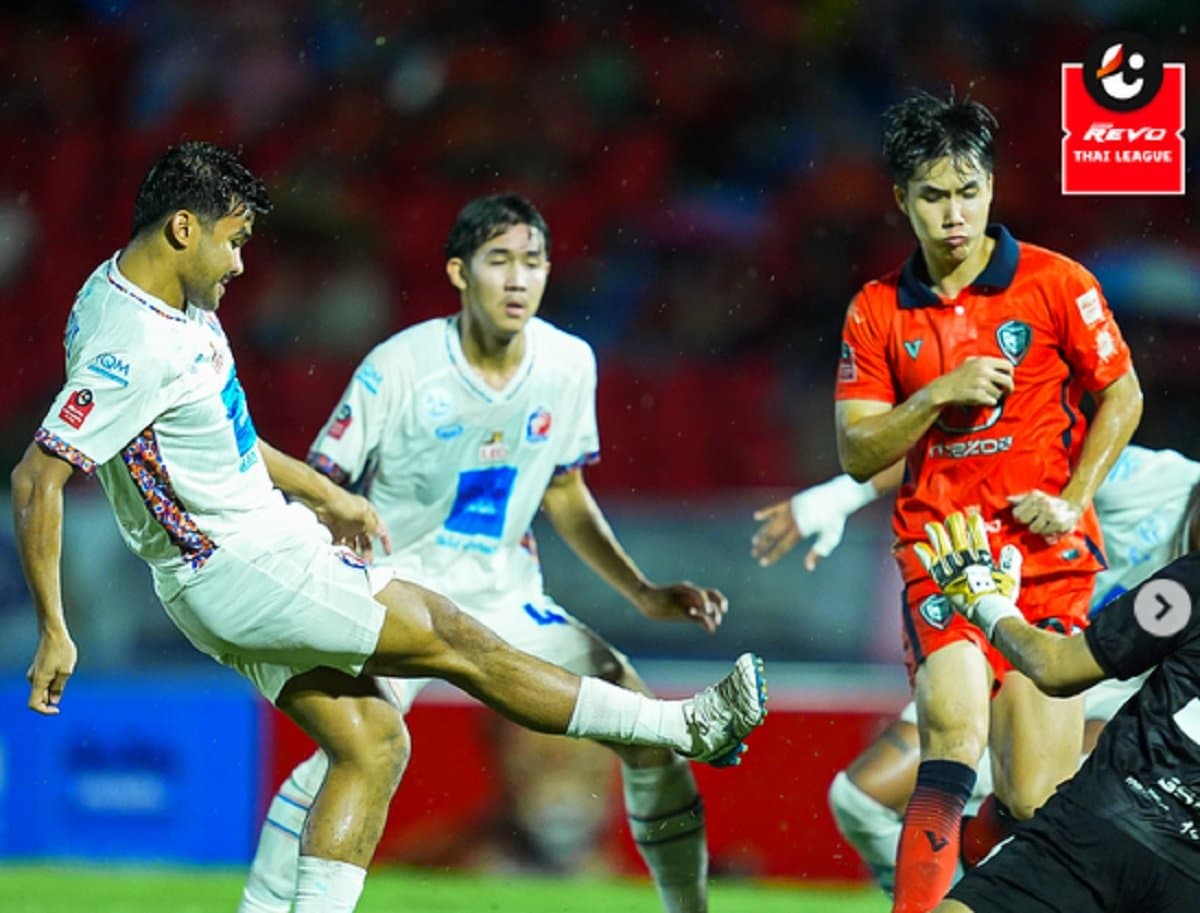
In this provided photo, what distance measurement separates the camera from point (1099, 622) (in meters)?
3.81

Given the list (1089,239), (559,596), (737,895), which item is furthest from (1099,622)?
(1089,239)

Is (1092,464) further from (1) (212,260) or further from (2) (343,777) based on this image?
(1) (212,260)

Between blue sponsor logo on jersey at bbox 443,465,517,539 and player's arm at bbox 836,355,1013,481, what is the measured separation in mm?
1271

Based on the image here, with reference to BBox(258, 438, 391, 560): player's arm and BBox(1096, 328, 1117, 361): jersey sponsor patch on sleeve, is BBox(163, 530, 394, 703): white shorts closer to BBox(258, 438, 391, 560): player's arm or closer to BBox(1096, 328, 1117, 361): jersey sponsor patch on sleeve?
BBox(258, 438, 391, 560): player's arm

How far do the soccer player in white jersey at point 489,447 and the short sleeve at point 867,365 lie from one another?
0.92 metres

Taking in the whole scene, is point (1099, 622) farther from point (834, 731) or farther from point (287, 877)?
point (834, 731)

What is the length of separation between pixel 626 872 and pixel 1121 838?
14.2ft

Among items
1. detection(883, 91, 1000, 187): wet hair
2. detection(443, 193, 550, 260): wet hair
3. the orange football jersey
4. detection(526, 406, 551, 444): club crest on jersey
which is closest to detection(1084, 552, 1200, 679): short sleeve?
the orange football jersey

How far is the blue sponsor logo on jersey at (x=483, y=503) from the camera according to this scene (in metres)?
5.98

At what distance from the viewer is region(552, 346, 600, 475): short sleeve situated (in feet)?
19.7

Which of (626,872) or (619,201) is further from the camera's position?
(619,201)

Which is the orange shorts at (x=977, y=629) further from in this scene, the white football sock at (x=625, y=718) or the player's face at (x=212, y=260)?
the player's face at (x=212, y=260)

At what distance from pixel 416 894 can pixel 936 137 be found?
3822mm

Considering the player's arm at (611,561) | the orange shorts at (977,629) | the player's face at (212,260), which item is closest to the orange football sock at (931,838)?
the orange shorts at (977,629)
